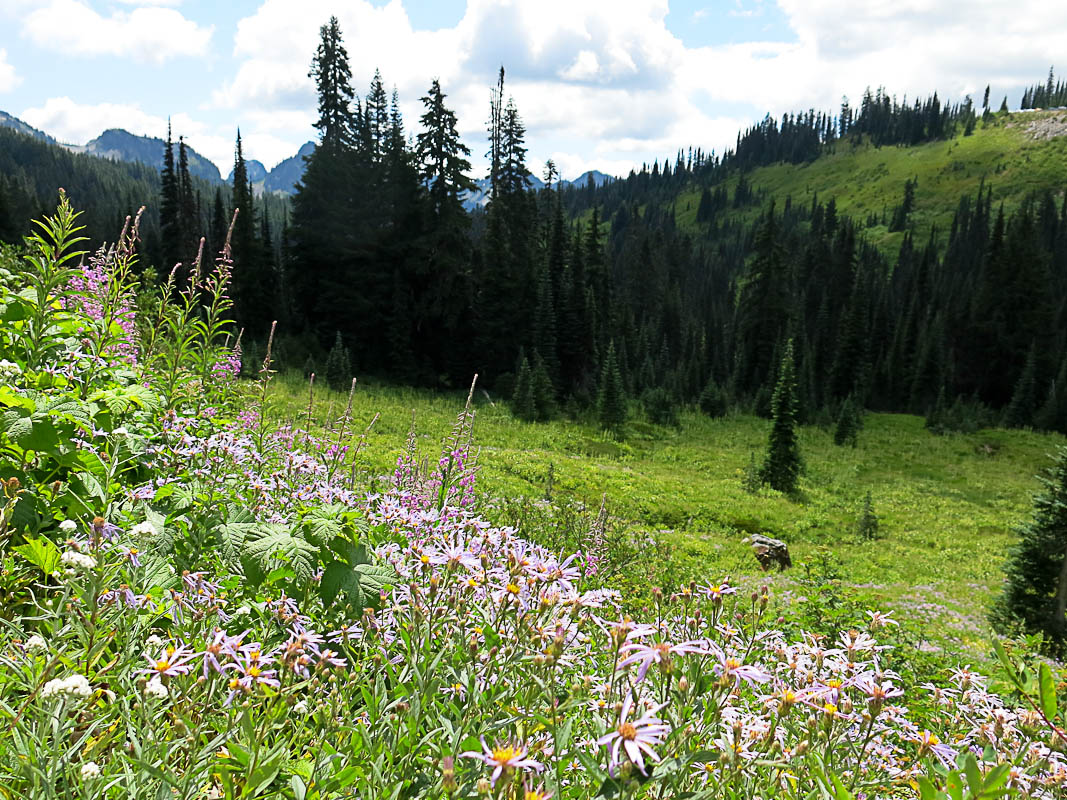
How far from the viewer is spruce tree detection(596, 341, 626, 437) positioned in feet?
95.0

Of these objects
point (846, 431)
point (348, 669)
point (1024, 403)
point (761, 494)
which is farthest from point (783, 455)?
point (1024, 403)

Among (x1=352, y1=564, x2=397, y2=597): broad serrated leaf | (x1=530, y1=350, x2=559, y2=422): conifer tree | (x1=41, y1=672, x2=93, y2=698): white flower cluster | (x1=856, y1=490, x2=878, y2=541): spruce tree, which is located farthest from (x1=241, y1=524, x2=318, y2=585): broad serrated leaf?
(x1=530, y1=350, x2=559, y2=422): conifer tree

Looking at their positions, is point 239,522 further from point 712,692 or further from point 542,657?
point 712,692

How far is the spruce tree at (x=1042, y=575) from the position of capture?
1093 centimetres

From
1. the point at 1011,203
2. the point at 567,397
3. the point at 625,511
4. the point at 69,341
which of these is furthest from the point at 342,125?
the point at 1011,203

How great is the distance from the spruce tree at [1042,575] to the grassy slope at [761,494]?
657 mm

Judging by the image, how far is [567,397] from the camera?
34.0 metres

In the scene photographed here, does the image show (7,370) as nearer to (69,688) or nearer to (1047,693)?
(69,688)

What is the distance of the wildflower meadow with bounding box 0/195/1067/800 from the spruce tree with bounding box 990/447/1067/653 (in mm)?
11094

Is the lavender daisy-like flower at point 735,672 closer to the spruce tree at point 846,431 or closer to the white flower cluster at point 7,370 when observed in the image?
the white flower cluster at point 7,370

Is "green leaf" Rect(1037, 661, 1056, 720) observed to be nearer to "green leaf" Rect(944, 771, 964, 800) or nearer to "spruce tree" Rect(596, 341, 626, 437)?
"green leaf" Rect(944, 771, 964, 800)

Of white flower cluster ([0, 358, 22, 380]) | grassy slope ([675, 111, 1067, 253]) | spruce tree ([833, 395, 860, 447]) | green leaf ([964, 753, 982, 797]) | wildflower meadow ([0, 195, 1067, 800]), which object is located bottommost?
spruce tree ([833, 395, 860, 447])

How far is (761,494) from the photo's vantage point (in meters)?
22.2

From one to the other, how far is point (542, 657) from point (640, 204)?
542 feet
